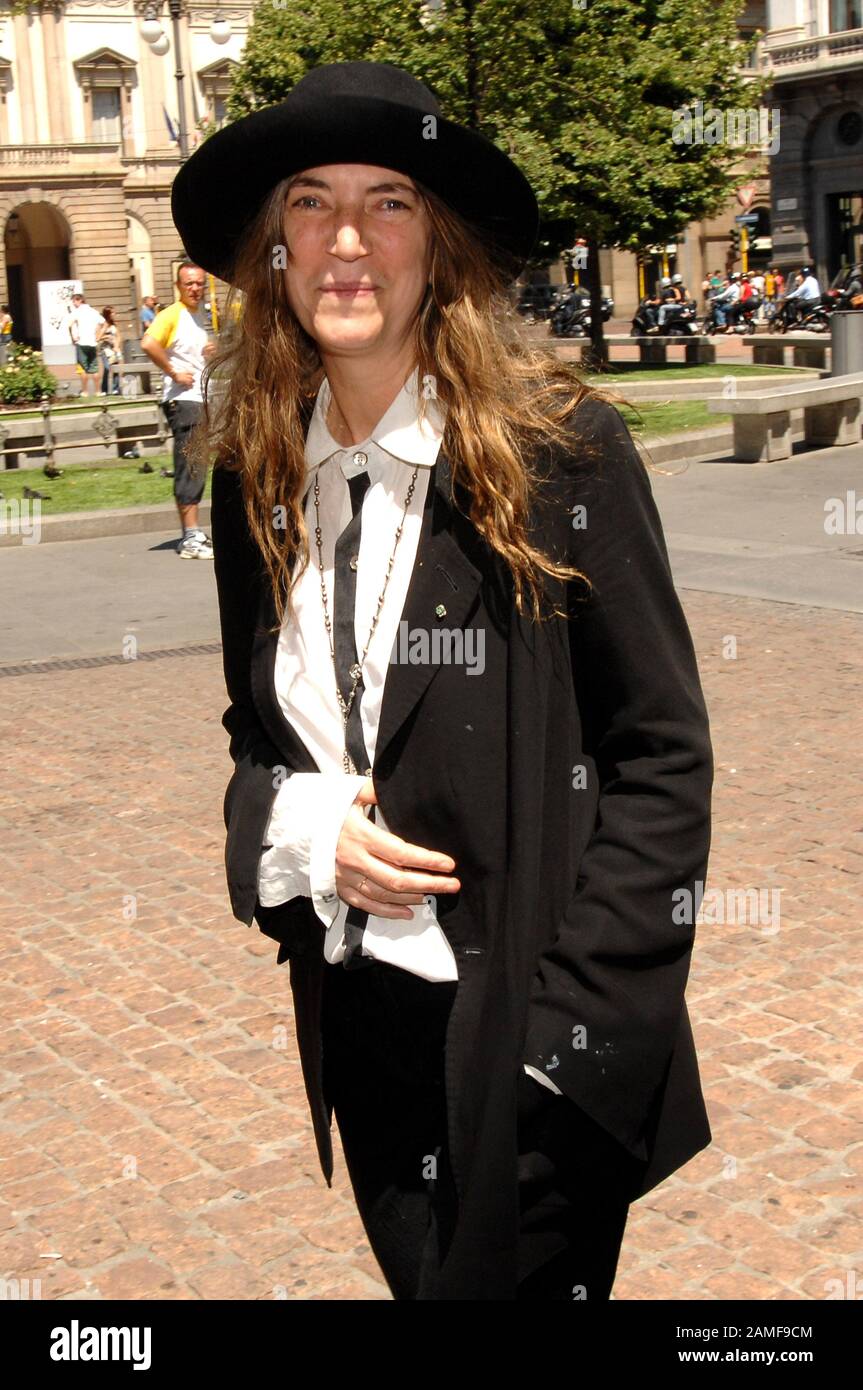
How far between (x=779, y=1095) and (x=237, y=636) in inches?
92.2

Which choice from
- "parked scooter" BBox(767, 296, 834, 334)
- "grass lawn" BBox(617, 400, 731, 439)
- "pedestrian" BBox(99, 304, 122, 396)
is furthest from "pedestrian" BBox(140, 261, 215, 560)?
"parked scooter" BBox(767, 296, 834, 334)

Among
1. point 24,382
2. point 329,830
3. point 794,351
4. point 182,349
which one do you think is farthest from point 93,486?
point 329,830

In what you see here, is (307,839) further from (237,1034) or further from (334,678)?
(237,1034)

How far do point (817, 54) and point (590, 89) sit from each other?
2176 cm

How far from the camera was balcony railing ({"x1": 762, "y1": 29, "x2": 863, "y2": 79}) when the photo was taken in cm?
4331

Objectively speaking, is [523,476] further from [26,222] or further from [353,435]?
[26,222]

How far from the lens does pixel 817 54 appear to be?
44.2 meters

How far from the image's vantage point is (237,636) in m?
2.28

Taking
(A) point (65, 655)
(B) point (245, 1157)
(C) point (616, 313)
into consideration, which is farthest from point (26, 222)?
(B) point (245, 1157)

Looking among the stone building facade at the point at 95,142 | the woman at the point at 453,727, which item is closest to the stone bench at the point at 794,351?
the woman at the point at 453,727

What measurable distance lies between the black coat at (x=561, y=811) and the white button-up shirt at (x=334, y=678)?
54 mm

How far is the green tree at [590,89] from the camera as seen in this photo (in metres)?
23.7

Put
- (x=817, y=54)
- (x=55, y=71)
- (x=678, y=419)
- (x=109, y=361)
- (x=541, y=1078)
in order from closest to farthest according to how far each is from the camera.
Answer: (x=541, y=1078), (x=678, y=419), (x=109, y=361), (x=817, y=54), (x=55, y=71)

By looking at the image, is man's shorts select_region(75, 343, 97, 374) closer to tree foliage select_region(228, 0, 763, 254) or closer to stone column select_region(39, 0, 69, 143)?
tree foliage select_region(228, 0, 763, 254)
